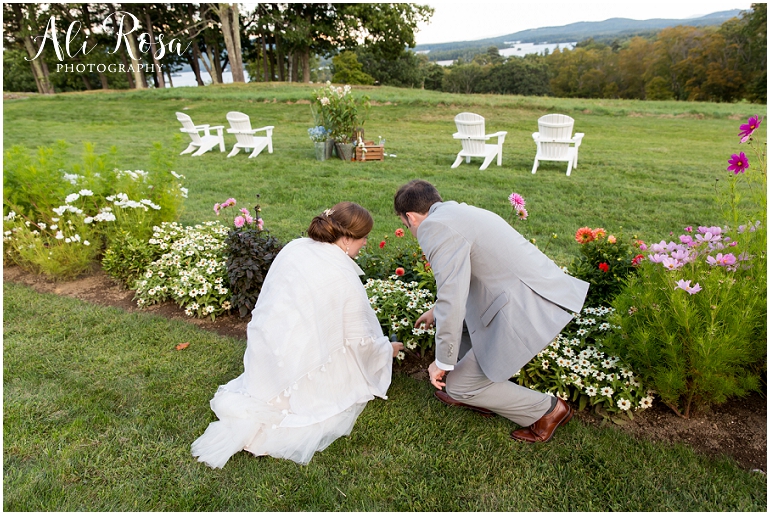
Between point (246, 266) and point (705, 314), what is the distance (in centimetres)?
312

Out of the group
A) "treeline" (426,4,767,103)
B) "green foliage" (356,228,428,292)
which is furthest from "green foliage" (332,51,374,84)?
"green foliage" (356,228,428,292)

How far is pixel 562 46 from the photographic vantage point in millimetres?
60438

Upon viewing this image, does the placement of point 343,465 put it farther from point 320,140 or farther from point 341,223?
point 320,140

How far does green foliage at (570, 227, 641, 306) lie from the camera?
146 inches

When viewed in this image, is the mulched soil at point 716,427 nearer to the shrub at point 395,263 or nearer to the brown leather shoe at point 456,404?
the brown leather shoe at point 456,404

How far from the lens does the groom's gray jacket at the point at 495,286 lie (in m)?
2.33

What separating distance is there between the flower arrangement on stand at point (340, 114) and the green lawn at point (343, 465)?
7.63m

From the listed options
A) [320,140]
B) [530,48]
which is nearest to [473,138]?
[320,140]

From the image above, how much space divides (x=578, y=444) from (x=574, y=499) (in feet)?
1.20

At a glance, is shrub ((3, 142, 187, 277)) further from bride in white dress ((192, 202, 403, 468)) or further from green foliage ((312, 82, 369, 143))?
green foliage ((312, 82, 369, 143))

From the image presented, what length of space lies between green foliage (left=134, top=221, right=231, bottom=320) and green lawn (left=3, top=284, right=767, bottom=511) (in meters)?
0.94

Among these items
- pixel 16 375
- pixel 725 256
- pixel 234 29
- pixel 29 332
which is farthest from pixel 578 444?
pixel 234 29

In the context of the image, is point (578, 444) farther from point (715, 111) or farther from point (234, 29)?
point (234, 29)

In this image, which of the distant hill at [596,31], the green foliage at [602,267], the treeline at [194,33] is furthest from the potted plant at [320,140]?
the distant hill at [596,31]
